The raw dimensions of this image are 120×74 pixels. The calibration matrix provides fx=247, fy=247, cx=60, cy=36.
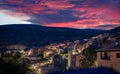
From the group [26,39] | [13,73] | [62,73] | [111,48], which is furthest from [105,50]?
[26,39]

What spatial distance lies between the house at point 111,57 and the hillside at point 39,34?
333 feet

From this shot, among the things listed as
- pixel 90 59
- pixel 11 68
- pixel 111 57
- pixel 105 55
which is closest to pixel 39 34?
pixel 90 59

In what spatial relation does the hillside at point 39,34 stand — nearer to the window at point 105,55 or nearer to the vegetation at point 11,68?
the window at point 105,55

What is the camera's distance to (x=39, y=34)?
166 metres

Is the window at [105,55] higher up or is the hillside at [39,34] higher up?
the window at [105,55]

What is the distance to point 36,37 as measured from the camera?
158 meters

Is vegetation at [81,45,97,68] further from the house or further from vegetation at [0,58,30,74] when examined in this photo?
vegetation at [0,58,30,74]

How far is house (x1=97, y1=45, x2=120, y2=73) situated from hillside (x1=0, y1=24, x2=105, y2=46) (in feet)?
333

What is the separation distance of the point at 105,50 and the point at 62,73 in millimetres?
8212

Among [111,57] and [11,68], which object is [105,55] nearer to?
[111,57]

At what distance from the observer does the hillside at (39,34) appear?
14477 cm

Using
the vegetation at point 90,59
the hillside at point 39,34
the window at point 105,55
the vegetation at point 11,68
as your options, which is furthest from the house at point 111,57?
the hillside at point 39,34

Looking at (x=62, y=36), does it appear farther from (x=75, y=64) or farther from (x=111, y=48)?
(x=111, y=48)

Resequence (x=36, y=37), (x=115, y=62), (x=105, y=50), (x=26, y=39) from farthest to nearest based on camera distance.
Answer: (x=36, y=37)
(x=26, y=39)
(x=105, y=50)
(x=115, y=62)
